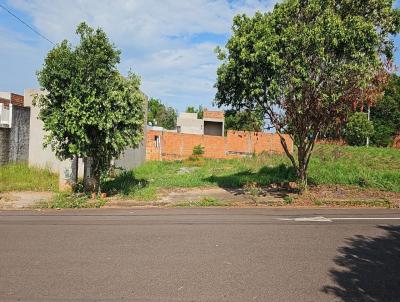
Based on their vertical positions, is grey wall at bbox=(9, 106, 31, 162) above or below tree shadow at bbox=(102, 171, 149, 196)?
above

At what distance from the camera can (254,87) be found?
12.7 m

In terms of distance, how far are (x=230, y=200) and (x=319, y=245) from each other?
6.03m

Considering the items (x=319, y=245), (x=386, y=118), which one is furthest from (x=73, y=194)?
(x=386, y=118)

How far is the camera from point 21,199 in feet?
44.2

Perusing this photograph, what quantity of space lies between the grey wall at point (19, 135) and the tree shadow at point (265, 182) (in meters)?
8.02

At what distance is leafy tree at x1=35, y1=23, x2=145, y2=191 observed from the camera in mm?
12539

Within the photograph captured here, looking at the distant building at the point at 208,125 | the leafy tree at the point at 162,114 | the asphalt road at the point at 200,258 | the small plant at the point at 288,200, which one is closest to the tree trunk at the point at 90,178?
the asphalt road at the point at 200,258

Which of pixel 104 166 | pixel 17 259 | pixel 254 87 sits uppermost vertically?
pixel 254 87

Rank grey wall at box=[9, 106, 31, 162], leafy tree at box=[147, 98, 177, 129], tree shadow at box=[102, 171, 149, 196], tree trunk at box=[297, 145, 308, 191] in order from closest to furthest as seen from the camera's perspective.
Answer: tree trunk at box=[297, 145, 308, 191]
tree shadow at box=[102, 171, 149, 196]
grey wall at box=[9, 106, 31, 162]
leafy tree at box=[147, 98, 177, 129]

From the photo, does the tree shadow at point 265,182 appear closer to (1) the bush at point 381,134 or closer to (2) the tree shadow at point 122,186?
(2) the tree shadow at point 122,186

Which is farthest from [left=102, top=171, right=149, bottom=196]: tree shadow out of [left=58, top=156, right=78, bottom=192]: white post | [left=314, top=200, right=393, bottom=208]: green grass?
[left=314, top=200, right=393, bottom=208]: green grass

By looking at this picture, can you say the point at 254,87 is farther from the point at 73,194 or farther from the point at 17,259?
the point at 17,259

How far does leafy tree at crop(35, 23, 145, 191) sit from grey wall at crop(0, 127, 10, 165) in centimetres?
493

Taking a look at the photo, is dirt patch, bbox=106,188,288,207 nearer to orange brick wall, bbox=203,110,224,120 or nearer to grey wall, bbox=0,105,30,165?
grey wall, bbox=0,105,30,165
